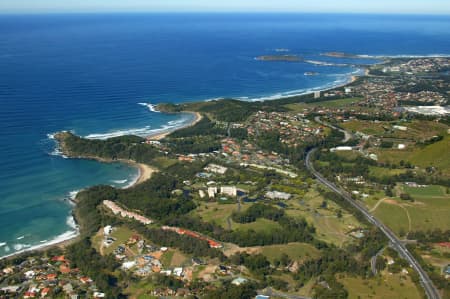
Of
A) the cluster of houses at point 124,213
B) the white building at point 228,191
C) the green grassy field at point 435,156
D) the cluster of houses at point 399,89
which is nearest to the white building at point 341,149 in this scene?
the green grassy field at point 435,156

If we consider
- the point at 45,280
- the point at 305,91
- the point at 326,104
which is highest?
the point at 305,91

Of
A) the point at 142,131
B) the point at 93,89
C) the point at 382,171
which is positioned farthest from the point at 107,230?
the point at 93,89

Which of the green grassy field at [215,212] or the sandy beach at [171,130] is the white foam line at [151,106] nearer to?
the sandy beach at [171,130]

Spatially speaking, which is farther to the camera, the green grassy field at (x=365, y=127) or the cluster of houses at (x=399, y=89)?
the cluster of houses at (x=399, y=89)

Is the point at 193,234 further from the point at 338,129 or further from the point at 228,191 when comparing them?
the point at 338,129

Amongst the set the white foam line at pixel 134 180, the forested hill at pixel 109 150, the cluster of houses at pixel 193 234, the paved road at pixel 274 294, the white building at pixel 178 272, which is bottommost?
the paved road at pixel 274 294

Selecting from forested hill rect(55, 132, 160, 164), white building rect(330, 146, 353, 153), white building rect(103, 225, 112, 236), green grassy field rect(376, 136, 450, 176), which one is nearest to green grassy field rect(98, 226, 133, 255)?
white building rect(103, 225, 112, 236)
